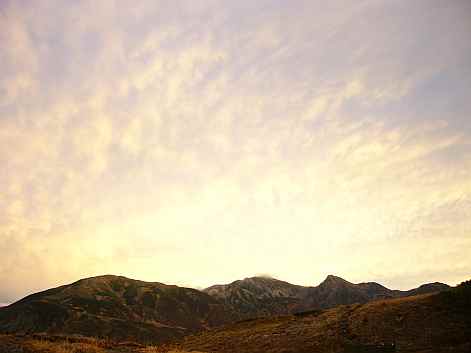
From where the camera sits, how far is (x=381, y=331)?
96.3 feet

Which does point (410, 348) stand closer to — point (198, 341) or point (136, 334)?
point (198, 341)

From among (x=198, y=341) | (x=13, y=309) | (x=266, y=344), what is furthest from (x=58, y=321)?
(x=266, y=344)

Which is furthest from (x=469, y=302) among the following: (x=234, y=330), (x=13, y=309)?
(x=13, y=309)

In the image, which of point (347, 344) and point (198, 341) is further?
point (198, 341)

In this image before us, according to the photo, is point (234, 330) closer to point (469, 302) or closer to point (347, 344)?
point (347, 344)

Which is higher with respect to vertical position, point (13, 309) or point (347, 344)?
point (13, 309)

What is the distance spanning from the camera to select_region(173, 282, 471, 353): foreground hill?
2491 centimetres

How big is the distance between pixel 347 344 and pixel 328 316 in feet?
42.5

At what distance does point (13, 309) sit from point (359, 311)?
732ft

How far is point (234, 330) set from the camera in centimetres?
4878

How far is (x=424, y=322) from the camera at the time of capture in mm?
28469

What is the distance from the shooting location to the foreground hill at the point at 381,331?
2491 centimetres

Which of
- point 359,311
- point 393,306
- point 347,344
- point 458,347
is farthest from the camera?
point 359,311

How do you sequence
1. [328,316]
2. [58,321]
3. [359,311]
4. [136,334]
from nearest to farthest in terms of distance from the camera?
[359,311], [328,316], [136,334], [58,321]
